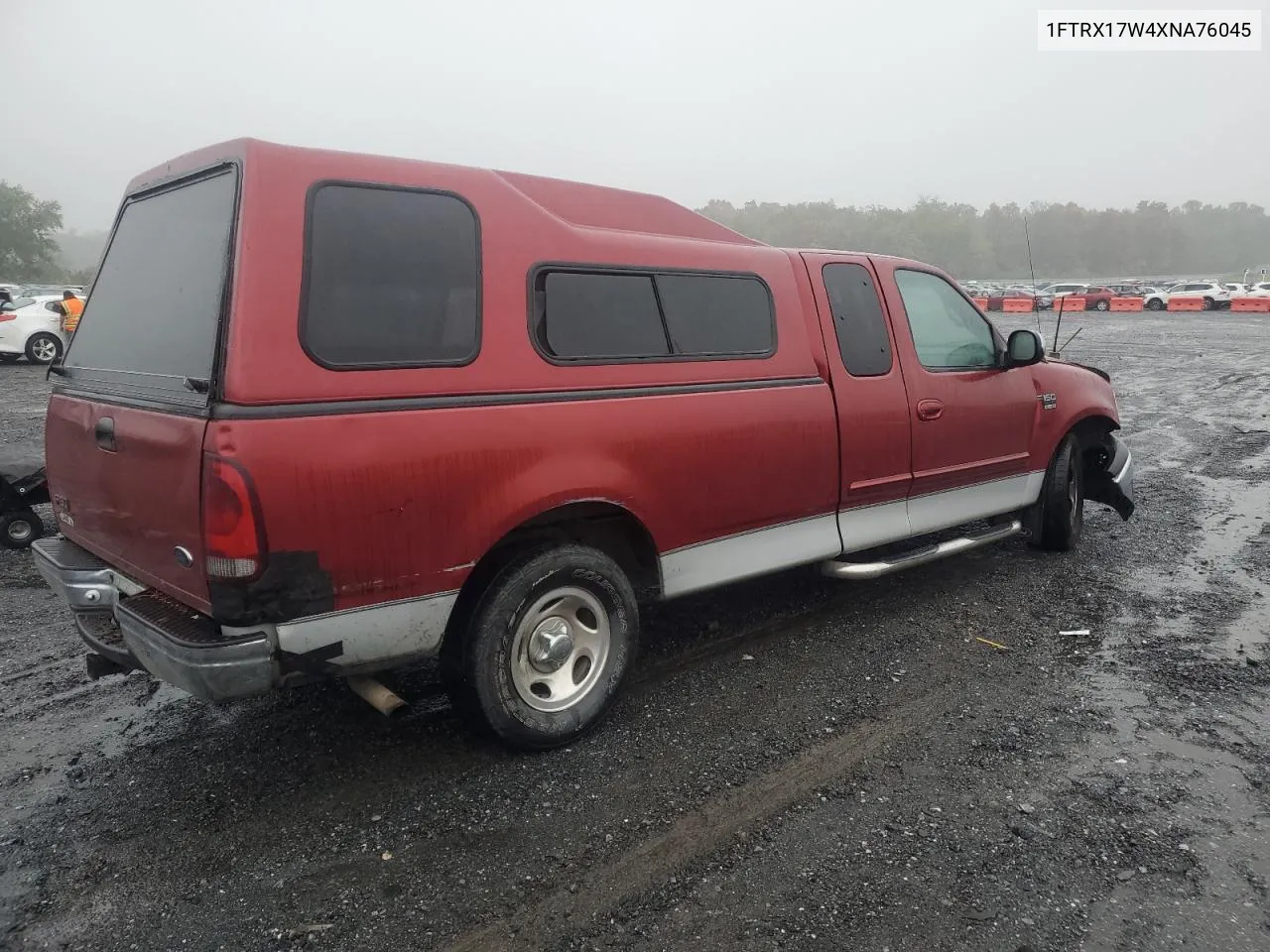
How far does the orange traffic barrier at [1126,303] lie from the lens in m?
43.9

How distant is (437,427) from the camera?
2.97 meters

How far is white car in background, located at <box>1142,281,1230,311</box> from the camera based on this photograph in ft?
137

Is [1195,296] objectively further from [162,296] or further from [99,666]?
[99,666]

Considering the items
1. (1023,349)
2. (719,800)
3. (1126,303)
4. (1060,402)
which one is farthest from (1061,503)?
(1126,303)

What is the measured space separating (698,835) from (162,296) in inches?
104

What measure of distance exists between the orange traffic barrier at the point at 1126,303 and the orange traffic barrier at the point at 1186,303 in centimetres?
142

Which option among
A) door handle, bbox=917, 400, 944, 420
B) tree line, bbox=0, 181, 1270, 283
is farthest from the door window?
tree line, bbox=0, 181, 1270, 283

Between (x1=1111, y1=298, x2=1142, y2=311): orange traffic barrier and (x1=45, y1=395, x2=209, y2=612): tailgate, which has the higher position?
(x1=45, y1=395, x2=209, y2=612): tailgate

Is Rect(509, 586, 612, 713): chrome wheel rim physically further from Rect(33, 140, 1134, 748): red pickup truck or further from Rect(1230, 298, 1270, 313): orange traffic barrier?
Rect(1230, 298, 1270, 313): orange traffic barrier

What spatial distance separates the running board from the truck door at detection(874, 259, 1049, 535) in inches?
4.9

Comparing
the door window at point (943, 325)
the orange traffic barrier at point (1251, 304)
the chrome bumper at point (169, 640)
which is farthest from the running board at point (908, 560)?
the orange traffic barrier at point (1251, 304)

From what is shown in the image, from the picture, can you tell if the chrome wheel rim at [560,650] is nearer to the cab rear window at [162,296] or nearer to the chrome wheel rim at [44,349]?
the cab rear window at [162,296]

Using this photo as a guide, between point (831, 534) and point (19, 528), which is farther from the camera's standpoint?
point (19, 528)

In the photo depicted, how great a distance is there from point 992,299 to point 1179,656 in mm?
43978
